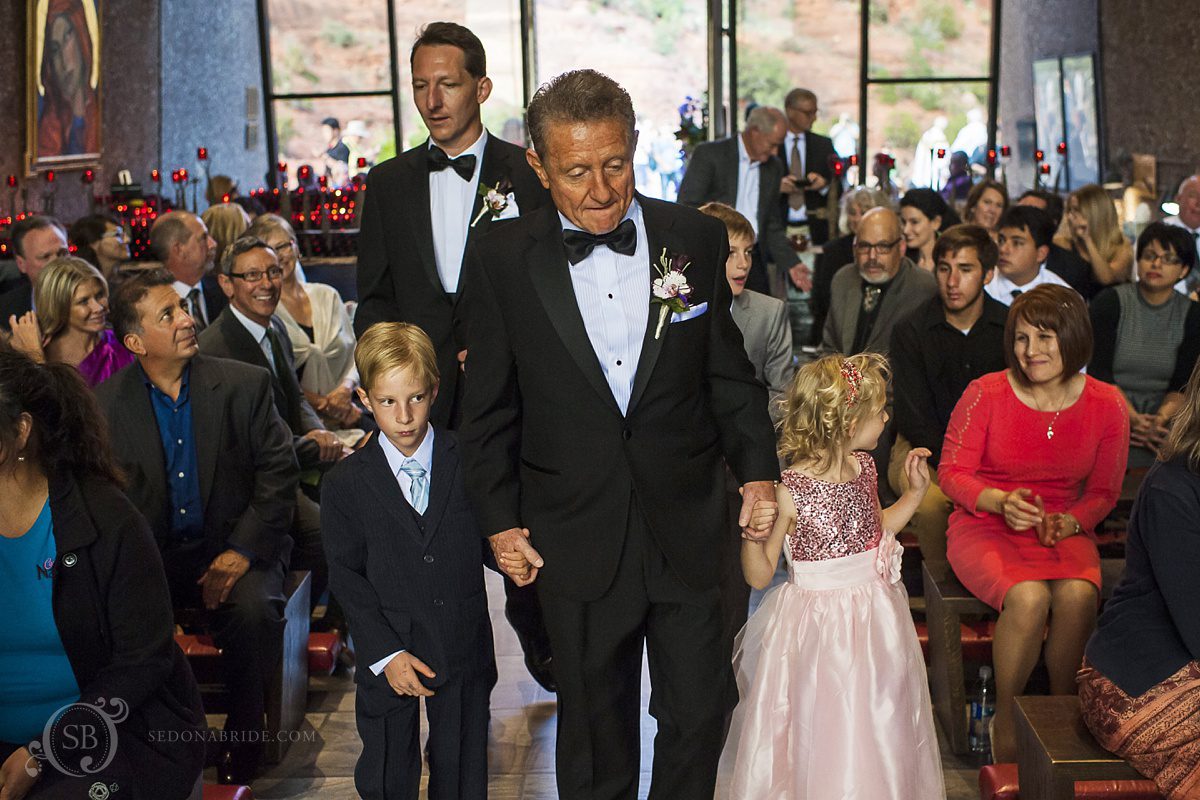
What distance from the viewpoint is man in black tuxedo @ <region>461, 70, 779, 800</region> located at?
8.77ft

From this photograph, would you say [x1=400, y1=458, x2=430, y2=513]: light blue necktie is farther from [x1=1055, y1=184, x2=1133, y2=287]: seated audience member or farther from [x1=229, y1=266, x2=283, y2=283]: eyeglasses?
[x1=1055, y1=184, x2=1133, y2=287]: seated audience member

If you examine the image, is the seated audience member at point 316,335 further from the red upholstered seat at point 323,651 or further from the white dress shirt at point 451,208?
the white dress shirt at point 451,208

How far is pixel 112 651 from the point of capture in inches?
112

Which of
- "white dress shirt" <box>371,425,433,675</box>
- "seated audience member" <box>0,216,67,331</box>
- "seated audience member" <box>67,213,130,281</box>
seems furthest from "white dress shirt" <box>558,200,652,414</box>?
"seated audience member" <box>67,213,130,281</box>

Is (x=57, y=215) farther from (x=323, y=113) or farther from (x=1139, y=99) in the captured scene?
(x=1139, y=99)

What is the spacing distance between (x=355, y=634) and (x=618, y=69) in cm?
1233

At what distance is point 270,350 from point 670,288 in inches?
100

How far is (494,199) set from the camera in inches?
145

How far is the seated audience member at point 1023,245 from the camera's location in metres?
5.66

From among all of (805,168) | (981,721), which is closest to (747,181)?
(805,168)

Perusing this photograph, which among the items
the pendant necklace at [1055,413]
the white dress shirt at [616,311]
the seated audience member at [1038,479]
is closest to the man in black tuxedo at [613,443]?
the white dress shirt at [616,311]

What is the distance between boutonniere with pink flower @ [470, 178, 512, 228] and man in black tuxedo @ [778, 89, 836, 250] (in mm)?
5204

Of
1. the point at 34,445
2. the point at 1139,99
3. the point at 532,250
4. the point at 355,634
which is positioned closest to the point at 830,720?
the point at 355,634

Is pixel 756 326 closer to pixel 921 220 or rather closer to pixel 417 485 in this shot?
pixel 417 485
